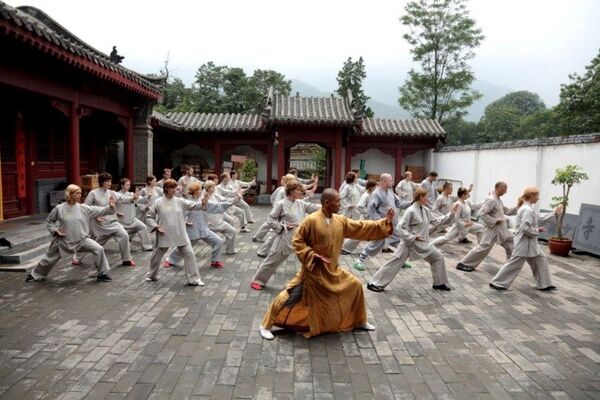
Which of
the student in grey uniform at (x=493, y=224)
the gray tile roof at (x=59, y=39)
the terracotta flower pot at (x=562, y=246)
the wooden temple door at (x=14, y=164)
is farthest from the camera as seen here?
the wooden temple door at (x=14, y=164)

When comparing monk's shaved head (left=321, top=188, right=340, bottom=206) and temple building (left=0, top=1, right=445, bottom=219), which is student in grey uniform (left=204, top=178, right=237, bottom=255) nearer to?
temple building (left=0, top=1, right=445, bottom=219)

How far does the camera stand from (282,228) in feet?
21.4

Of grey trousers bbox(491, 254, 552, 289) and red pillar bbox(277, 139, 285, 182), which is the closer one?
grey trousers bbox(491, 254, 552, 289)

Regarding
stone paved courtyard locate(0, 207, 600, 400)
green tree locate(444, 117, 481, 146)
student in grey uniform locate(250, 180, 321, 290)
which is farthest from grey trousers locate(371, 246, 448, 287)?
green tree locate(444, 117, 481, 146)

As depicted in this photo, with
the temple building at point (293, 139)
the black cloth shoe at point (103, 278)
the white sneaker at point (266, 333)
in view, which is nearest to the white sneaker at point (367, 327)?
the white sneaker at point (266, 333)

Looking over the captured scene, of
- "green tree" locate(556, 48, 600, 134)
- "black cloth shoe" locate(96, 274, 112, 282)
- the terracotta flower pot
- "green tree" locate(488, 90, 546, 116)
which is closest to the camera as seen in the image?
"black cloth shoe" locate(96, 274, 112, 282)

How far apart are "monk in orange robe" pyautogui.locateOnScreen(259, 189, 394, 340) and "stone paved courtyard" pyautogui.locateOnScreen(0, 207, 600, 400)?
0.17m

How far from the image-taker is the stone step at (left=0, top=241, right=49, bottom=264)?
723 cm

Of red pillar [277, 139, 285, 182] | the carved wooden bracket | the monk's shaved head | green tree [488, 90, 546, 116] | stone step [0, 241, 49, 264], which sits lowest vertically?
stone step [0, 241, 49, 264]

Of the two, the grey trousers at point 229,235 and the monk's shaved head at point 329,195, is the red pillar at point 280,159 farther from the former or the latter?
the monk's shaved head at point 329,195

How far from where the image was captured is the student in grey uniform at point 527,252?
6.34 metres

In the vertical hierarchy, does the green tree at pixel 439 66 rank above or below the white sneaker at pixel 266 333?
above

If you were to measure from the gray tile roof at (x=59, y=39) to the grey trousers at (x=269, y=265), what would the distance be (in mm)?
4728

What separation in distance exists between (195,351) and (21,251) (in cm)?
507
